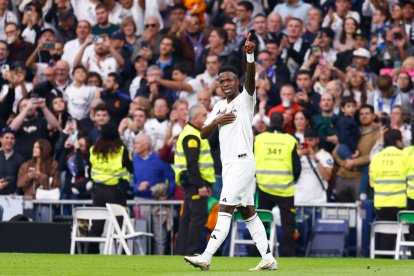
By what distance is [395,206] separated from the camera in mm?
21281

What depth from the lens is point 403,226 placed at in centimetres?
2091

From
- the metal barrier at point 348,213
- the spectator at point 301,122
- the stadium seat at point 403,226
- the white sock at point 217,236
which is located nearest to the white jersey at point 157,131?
the spectator at point 301,122

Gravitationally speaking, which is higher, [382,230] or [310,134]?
[310,134]

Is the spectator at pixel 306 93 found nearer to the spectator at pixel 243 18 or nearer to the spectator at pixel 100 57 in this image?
the spectator at pixel 243 18

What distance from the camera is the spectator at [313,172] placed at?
883 inches

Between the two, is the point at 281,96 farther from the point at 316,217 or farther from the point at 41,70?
the point at 41,70

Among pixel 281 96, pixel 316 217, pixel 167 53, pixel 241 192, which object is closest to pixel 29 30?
pixel 167 53

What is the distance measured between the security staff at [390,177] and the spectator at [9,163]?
7041 millimetres

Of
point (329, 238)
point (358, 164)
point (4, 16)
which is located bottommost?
point (329, 238)

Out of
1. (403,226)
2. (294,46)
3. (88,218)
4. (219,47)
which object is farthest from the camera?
(219,47)

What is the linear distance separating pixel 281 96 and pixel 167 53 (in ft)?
11.2

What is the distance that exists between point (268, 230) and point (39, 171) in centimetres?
476

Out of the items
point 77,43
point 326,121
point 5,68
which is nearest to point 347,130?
point 326,121

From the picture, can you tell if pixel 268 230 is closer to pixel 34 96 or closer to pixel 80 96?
pixel 80 96
